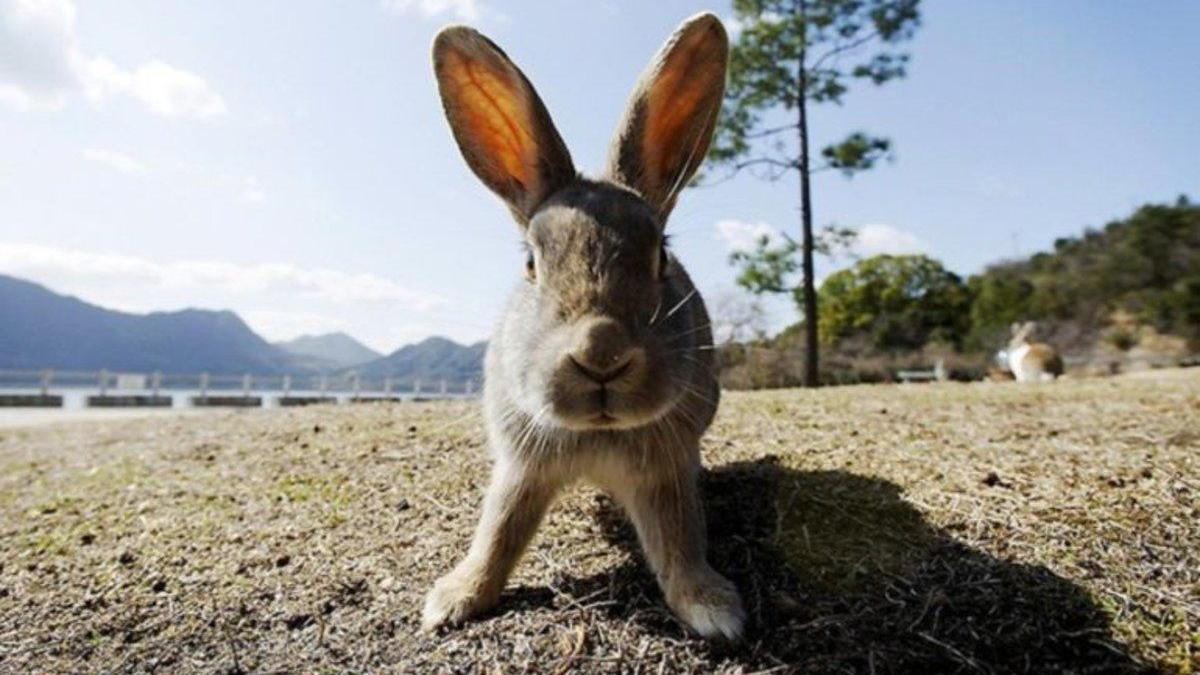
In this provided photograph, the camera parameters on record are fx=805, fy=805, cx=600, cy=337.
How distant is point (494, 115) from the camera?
3.21 metres

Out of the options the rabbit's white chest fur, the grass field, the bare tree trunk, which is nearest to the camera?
the grass field

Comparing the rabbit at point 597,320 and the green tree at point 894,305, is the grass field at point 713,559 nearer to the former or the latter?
the rabbit at point 597,320

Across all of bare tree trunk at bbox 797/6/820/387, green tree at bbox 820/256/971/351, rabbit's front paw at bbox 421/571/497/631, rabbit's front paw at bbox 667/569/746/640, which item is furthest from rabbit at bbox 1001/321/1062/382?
green tree at bbox 820/256/971/351

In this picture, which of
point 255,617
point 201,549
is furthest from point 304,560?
point 201,549

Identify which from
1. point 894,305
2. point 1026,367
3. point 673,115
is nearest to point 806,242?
point 1026,367

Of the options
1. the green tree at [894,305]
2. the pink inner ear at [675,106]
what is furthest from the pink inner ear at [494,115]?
the green tree at [894,305]

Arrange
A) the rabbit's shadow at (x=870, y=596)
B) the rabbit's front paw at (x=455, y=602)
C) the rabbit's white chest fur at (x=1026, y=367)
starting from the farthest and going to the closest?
the rabbit's white chest fur at (x=1026, y=367) → the rabbit's front paw at (x=455, y=602) → the rabbit's shadow at (x=870, y=596)

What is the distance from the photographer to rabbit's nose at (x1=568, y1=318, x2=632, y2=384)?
2354 mm

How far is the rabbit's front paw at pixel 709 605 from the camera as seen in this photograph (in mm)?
2746

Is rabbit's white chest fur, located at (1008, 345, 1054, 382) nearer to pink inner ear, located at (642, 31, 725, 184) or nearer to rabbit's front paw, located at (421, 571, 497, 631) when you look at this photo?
pink inner ear, located at (642, 31, 725, 184)

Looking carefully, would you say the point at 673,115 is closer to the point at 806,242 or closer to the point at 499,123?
the point at 499,123

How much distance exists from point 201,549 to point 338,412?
4218mm

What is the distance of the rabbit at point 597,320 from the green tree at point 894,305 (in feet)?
105

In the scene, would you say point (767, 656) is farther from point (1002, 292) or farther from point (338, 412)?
point (1002, 292)
